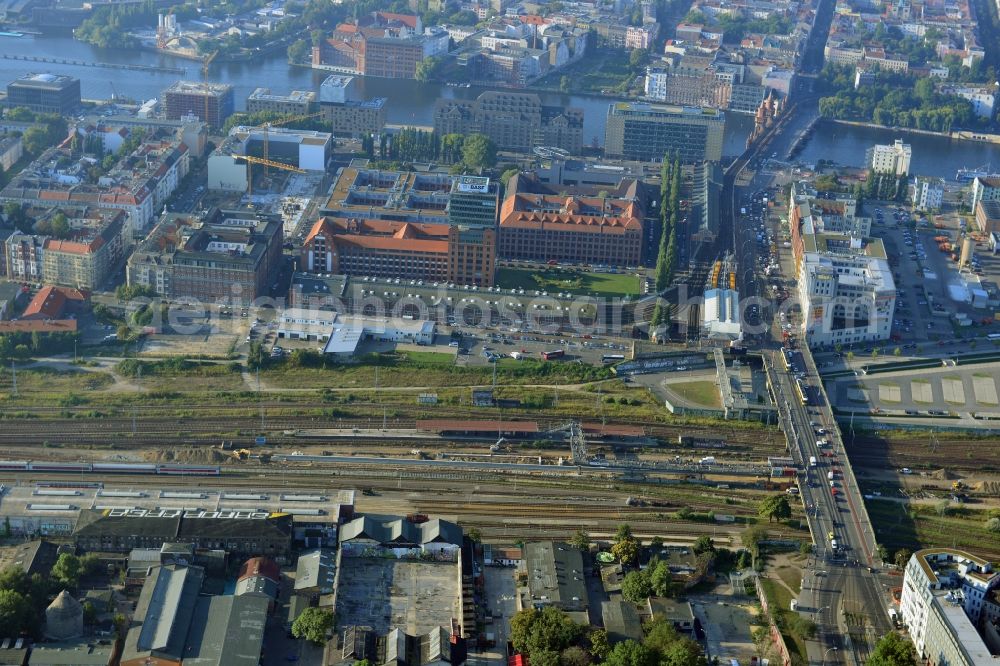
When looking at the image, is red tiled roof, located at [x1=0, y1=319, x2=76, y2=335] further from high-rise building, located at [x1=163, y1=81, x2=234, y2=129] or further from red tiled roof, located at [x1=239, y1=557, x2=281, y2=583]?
high-rise building, located at [x1=163, y1=81, x2=234, y2=129]

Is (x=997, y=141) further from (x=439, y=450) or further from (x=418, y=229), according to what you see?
(x=439, y=450)

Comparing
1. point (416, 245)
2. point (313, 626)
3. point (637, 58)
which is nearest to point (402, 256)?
point (416, 245)

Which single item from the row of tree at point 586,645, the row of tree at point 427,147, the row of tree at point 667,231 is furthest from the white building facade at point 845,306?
the row of tree at point 427,147

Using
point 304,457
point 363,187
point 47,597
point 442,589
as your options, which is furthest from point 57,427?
point 363,187

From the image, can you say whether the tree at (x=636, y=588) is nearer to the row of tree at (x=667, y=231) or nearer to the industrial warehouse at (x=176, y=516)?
the industrial warehouse at (x=176, y=516)

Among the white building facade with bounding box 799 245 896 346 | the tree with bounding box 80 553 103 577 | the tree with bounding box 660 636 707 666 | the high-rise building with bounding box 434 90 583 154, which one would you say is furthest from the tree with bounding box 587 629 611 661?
the high-rise building with bounding box 434 90 583 154

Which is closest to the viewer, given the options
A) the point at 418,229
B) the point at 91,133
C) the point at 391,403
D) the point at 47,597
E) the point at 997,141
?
the point at 47,597
